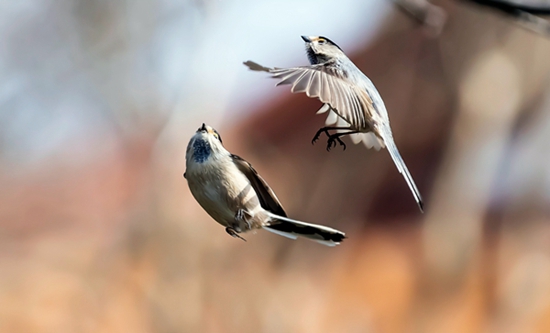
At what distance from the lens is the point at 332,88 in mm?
426

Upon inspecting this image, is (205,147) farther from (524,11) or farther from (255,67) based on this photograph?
(524,11)

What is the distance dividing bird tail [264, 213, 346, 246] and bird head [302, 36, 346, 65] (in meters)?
0.17

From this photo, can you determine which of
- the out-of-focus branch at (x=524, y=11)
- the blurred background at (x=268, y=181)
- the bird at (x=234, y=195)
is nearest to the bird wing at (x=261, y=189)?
the bird at (x=234, y=195)

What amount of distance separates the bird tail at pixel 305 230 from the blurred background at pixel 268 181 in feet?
3.82

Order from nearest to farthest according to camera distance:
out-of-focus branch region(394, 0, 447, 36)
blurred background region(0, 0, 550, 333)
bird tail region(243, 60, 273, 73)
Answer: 1. bird tail region(243, 60, 273, 73)
2. out-of-focus branch region(394, 0, 447, 36)
3. blurred background region(0, 0, 550, 333)

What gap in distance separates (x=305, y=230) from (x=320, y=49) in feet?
0.66

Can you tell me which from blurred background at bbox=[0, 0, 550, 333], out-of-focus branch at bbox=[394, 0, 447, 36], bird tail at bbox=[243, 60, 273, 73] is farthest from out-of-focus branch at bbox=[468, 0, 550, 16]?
blurred background at bbox=[0, 0, 550, 333]

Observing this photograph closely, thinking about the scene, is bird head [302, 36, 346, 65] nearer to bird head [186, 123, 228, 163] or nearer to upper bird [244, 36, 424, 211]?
upper bird [244, 36, 424, 211]

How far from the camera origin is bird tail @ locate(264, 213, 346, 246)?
484mm

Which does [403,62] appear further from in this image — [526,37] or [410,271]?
[410,271]

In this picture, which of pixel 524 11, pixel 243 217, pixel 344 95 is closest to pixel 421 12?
pixel 524 11

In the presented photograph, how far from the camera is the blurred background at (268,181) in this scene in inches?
85.2

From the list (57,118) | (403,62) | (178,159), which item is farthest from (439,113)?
(57,118)

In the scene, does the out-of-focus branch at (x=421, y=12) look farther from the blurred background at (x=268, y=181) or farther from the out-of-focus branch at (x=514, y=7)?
the blurred background at (x=268, y=181)
